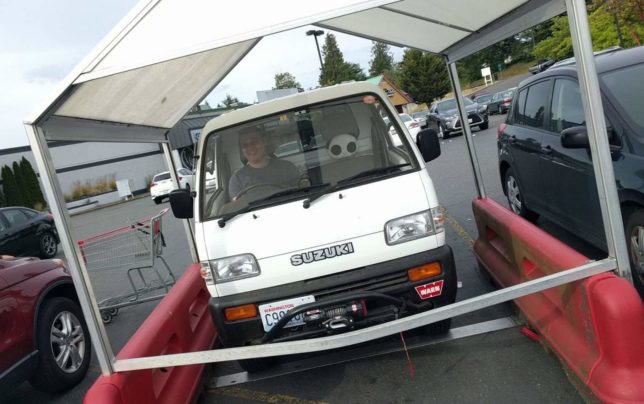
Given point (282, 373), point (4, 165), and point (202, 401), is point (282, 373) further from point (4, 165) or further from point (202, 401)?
point (4, 165)

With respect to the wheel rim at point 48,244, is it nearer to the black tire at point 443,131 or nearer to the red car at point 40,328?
the red car at point 40,328

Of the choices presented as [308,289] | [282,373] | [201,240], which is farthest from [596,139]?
[282,373]

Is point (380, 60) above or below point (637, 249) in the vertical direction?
above

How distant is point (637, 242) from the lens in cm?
362

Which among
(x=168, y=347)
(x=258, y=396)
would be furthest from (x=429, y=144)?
(x=168, y=347)

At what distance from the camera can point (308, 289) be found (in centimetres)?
325

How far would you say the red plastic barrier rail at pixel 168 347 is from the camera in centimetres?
286

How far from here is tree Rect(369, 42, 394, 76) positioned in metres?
111

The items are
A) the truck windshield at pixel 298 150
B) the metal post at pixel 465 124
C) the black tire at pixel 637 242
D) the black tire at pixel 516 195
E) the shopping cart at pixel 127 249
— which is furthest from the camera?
the black tire at pixel 516 195

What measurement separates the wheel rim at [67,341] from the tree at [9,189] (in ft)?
99.4

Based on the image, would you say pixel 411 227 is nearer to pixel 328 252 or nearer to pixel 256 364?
pixel 328 252

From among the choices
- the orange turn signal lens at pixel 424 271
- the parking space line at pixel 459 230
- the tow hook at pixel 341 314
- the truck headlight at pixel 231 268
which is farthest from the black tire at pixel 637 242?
the truck headlight at pixel 231 268

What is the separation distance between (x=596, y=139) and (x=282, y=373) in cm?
280

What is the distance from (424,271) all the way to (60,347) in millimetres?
3380
